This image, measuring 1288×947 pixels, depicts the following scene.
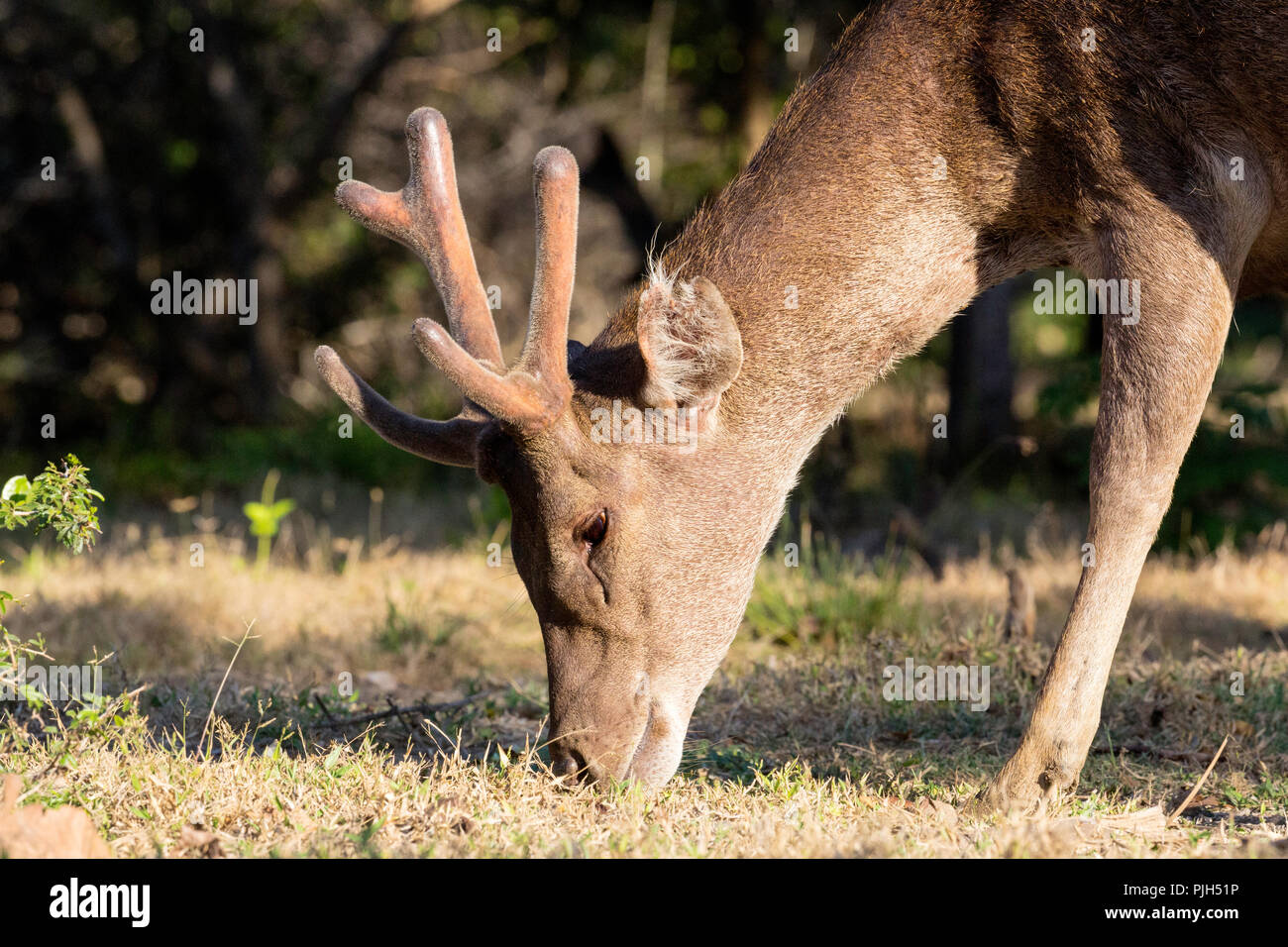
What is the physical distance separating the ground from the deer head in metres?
0.33

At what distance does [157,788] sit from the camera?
13.6 feet

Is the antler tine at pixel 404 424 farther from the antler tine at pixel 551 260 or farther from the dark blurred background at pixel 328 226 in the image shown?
the dark blurred background at pixel 328 226

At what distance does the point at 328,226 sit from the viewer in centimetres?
1627

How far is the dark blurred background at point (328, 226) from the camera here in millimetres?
11328

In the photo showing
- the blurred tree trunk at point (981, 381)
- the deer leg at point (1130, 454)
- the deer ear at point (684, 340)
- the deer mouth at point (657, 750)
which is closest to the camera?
the deer leg at point (1130, 454)

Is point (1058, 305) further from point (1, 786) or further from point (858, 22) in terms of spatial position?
point (1, 786)

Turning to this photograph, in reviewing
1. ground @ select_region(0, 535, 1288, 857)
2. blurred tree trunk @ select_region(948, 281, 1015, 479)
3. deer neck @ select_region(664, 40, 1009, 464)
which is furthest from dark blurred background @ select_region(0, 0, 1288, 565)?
deer neck @ select_region(664, 40, 1009, 464)

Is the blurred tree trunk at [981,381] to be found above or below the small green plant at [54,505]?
above

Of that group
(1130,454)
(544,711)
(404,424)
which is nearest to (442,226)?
(404,424)

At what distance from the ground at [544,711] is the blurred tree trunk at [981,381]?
1817 millimetres

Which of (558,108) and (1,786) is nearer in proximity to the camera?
(1,786)

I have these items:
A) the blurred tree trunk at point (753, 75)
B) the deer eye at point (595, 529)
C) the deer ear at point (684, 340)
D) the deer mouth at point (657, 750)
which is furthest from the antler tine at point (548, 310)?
the blurred tree trunk at point (753, 75)
